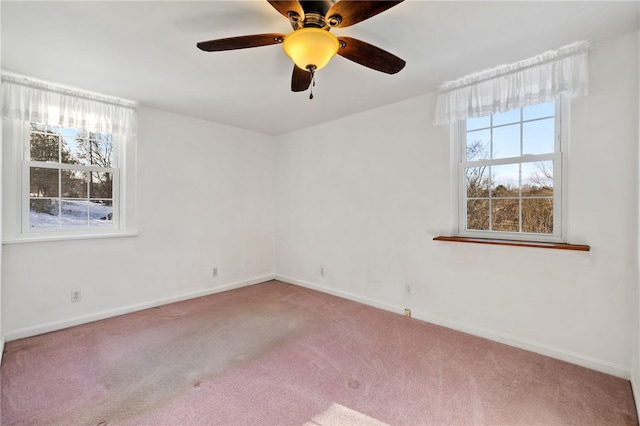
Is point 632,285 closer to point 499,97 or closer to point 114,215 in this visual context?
point 499,97

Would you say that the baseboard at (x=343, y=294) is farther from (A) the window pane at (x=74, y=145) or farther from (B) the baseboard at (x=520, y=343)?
(A) the window pane at (x=74, y=145)

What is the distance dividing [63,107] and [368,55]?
113 inches

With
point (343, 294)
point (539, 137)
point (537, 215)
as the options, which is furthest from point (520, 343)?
point (343, 294)

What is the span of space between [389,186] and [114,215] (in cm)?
307

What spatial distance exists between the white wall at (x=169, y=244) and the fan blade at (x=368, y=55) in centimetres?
262

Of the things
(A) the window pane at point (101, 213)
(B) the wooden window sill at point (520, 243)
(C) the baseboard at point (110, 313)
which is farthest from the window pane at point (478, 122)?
(A) the window pane at point (101, 213)

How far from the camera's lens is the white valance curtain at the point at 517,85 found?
213 cm

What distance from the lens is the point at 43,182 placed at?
9.22ft

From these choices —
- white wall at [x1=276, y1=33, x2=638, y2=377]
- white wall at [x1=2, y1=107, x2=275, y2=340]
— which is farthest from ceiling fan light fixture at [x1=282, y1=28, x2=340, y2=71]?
white wall at [x1=2, y1=107, x2=275, y2=340]

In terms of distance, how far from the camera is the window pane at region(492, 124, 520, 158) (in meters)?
2.57

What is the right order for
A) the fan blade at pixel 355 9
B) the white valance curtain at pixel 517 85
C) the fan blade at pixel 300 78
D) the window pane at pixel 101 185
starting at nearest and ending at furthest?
the fan blade at pixel 355 9, the fan blade at pixel 300 78, the white valance curtain at pixel 517 85, the window pane at pixel 101 185

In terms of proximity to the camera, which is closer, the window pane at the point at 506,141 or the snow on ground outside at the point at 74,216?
the window pane at the point at 506,141

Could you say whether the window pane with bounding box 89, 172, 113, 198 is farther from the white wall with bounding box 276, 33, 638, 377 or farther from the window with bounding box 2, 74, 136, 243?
the white wall with bounding box 276, 33, 638, 377

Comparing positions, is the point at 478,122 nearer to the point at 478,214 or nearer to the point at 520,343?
the point at 478,214
